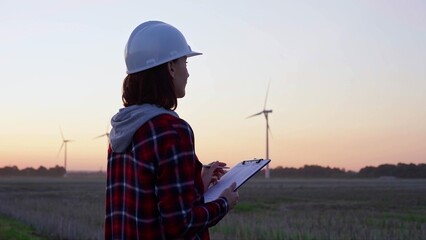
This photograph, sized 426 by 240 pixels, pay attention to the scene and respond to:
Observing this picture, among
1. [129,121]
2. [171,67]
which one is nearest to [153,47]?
[171,67]

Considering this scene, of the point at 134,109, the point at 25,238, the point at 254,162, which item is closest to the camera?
the point at 134,109

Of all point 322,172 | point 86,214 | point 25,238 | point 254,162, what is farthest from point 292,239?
point 322,172

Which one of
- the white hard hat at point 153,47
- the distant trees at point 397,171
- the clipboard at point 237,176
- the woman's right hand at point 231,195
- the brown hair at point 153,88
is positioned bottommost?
the woman's right hand at point 231,195

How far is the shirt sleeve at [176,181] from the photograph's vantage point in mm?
2287

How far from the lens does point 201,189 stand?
2.52 metres

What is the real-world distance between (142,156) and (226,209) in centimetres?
38

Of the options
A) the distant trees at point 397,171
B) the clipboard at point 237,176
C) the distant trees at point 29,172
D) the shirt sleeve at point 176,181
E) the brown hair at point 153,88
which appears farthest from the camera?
the distant trees at point 29,172

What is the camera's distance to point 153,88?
2488 mm

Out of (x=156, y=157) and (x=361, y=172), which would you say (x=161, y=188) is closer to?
(x=156, y=157)

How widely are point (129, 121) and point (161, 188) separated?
28 cm

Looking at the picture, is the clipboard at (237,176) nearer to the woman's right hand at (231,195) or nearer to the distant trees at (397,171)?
the woman's right hand at (231,195)

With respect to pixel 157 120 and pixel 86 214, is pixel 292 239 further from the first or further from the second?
pixel 157 120

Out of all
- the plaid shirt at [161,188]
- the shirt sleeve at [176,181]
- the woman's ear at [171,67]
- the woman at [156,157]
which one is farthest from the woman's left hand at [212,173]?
the woman's ear at [171,67]

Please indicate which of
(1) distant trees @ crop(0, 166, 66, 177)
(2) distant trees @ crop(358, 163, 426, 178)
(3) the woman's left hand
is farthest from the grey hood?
(1) distant trees @ crop(0, 166, 66, 177)
